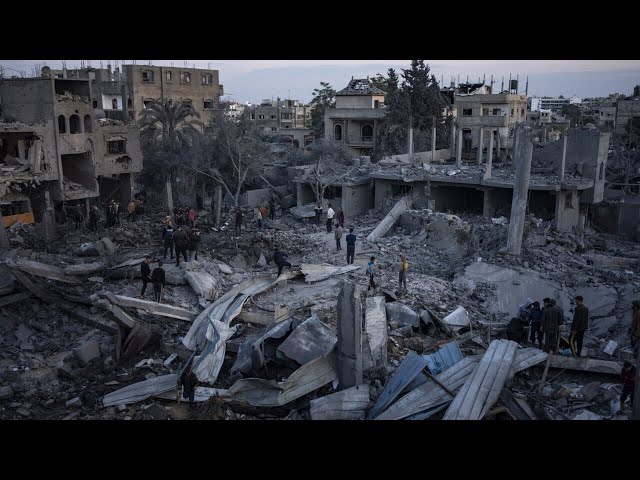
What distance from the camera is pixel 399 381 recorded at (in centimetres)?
855

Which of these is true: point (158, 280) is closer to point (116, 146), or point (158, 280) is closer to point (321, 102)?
point (116, 146)

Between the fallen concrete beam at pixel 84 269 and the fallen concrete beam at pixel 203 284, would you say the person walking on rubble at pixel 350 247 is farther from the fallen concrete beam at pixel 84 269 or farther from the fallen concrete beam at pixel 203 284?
the fallen concrete beam at pixel 84 269

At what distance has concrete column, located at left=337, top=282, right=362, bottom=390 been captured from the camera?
868 cm

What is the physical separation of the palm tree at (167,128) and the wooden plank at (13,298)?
60.4 feet

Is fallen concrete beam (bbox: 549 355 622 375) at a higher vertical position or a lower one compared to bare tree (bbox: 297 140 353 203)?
lower

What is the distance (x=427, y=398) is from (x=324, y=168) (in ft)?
67.5

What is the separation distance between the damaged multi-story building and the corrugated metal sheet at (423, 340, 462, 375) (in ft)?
61.4

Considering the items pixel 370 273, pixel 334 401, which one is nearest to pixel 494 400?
pixel 334 401

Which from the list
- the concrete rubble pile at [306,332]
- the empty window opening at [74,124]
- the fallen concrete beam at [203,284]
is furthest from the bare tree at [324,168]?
the fallen concrete beam at [203,284]

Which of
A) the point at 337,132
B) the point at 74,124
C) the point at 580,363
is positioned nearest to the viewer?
the point at 580,363

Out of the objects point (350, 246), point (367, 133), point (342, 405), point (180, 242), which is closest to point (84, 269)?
point (180, 242)

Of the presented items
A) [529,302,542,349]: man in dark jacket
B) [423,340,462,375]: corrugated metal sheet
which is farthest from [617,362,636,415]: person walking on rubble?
[423,340,462,375]: corrugated metal sheet

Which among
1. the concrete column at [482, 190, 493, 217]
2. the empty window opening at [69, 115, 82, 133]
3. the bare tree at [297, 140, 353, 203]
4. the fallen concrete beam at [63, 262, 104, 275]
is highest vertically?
the empty window opening at [69, 115, 82, 133]

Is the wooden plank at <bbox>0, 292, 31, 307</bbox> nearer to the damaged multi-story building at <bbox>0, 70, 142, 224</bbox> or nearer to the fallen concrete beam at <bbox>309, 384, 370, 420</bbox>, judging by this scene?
the fallen concrete beam at <bbox>309, 384, 370, 420</bbox>
